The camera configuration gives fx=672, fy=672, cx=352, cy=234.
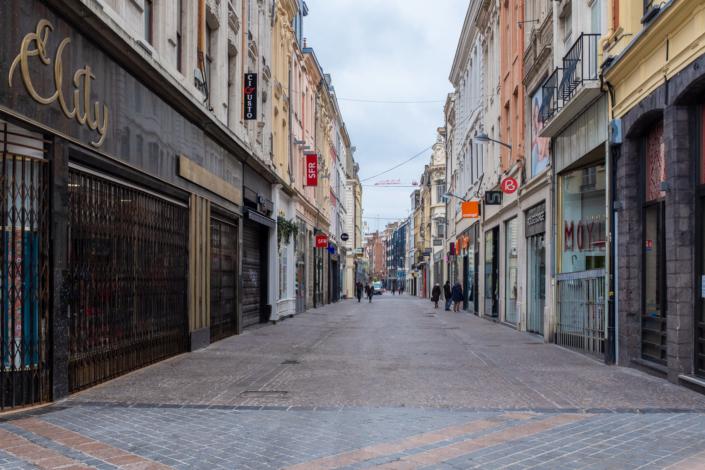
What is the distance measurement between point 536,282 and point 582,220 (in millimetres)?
4498

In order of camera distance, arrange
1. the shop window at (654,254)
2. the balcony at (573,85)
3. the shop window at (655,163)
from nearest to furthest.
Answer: the shop window at (654,254) < the shop window at (655,163) < the balcony at (573,85)

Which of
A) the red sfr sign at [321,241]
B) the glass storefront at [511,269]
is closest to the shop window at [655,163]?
the glass storefront at [511,269]

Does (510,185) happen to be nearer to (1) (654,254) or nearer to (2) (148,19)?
(1) (654,254)

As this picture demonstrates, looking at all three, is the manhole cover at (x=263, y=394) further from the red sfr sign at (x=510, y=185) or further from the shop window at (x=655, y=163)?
the red sfr sign at (x=510, y=185)

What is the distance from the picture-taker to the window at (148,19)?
1165cm

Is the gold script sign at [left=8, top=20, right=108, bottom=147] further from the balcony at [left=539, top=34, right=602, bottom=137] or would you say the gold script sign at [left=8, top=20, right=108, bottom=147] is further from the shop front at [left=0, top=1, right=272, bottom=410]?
the balcony at [left=539, top=34, right=602, bottom=137]

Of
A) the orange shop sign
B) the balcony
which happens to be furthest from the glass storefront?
the balcony

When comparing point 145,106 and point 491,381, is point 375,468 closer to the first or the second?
point 491,381

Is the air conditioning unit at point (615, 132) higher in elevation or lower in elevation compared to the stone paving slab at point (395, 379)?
higher

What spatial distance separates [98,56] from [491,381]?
7.04 metres

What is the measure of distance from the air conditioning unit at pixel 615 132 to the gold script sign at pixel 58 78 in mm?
8193

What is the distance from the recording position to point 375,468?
514 cm

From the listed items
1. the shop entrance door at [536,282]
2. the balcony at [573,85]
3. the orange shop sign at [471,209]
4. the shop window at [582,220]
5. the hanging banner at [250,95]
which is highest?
the hanging banner at [250,95]

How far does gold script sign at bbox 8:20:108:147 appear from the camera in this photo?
7.14m
